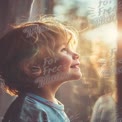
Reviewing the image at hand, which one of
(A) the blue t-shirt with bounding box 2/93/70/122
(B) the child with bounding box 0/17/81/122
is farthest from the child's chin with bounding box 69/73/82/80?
(A) the blue t-shirt with bounding box 2/93/70/122

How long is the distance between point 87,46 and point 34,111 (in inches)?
11.9

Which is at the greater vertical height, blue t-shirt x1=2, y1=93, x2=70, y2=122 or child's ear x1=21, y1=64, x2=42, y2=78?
child's ear x1=21, y1=64, x2=42, y2=78

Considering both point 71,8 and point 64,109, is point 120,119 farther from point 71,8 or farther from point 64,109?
point 71,8

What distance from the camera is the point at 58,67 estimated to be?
1.32m

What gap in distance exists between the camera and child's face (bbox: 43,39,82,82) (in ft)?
4.32

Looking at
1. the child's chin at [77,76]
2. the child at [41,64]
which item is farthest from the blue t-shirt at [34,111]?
the child's chin at [77,76]

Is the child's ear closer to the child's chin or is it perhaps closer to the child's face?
the child's face

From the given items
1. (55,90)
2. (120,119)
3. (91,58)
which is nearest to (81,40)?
(91,58)

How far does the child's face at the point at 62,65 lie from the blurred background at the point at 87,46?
22 millimetres

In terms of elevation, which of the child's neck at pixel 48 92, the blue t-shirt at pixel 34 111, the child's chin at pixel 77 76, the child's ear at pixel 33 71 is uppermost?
the child's ear at pixel 33 71

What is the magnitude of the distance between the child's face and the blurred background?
0.9 inches

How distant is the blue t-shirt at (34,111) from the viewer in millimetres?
1262

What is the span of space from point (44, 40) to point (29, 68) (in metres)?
0.11

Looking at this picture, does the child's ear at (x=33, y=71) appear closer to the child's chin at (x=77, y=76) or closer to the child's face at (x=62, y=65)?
the child's face at (x=62, y=65)
